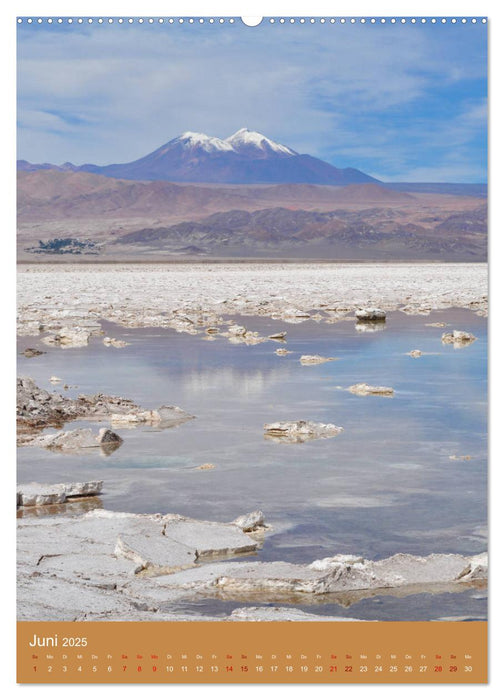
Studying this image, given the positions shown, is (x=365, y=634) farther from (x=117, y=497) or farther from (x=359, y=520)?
(x=117, y=497)

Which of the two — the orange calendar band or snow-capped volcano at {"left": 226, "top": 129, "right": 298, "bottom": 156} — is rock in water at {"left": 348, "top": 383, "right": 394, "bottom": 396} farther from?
the orange calendar band

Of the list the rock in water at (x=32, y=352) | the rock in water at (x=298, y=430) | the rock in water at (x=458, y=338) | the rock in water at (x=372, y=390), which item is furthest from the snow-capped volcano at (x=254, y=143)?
the rock in water at (x=458, y=338)

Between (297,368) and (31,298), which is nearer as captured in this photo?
(297,368)

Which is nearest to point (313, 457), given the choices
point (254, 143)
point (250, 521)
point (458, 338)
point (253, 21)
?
point (250, 521)

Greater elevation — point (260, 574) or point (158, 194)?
point (158, 194)

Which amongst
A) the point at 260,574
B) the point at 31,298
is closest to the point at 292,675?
the point at 260,574

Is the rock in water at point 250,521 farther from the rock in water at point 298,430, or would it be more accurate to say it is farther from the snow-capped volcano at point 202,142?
the snow-capped volcano at point 202,142

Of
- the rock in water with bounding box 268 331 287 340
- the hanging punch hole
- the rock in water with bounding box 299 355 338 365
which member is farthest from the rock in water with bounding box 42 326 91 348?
the hanging punch hole
